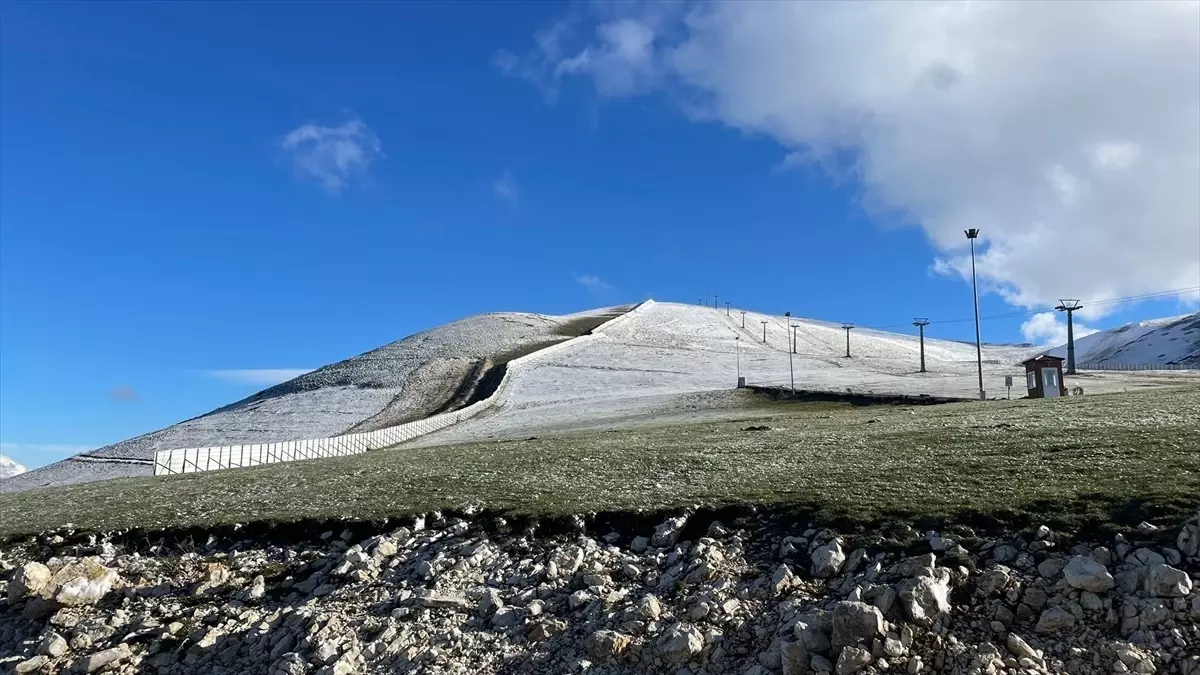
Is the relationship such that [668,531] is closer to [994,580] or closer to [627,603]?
[627,603]

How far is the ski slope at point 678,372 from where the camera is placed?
68.2 meters

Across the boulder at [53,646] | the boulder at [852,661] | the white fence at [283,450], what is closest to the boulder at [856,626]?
the boulder at [852,661]

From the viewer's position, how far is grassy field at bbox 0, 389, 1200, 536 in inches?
623

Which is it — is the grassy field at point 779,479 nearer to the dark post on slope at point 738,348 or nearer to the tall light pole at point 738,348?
the dark post on slope at point 738,348

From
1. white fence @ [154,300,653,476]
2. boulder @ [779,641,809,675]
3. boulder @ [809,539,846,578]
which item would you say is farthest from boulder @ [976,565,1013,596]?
white fence @ [154,300,653,476]

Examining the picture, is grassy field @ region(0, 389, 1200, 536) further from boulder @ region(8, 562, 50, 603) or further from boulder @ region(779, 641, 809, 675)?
boulder @ region(779, 641, 809, 675)

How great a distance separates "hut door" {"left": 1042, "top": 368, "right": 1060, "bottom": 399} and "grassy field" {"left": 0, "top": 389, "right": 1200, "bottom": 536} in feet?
60.4

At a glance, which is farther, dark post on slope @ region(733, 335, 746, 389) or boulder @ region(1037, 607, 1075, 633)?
dark post on slope @ region(733, 335, 746, 389)

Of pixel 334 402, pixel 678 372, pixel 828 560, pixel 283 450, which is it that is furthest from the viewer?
pixel 678 372

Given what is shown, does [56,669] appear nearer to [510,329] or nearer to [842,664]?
[842,664]

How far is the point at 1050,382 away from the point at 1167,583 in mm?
47747

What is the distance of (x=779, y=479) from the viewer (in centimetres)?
2027

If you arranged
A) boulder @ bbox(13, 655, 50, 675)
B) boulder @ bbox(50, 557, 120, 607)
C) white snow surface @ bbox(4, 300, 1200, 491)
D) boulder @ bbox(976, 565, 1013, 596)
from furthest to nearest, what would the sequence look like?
white snow surface @ bbox(4, 300, 1200, 491), boulder @ bbox(50, 557, 120, 607), boulder @ bbox(13, 655, 50, 675), boulder @ bbox(976, 565, 1013, 596)

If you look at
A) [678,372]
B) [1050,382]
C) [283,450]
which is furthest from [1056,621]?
[678,372]
